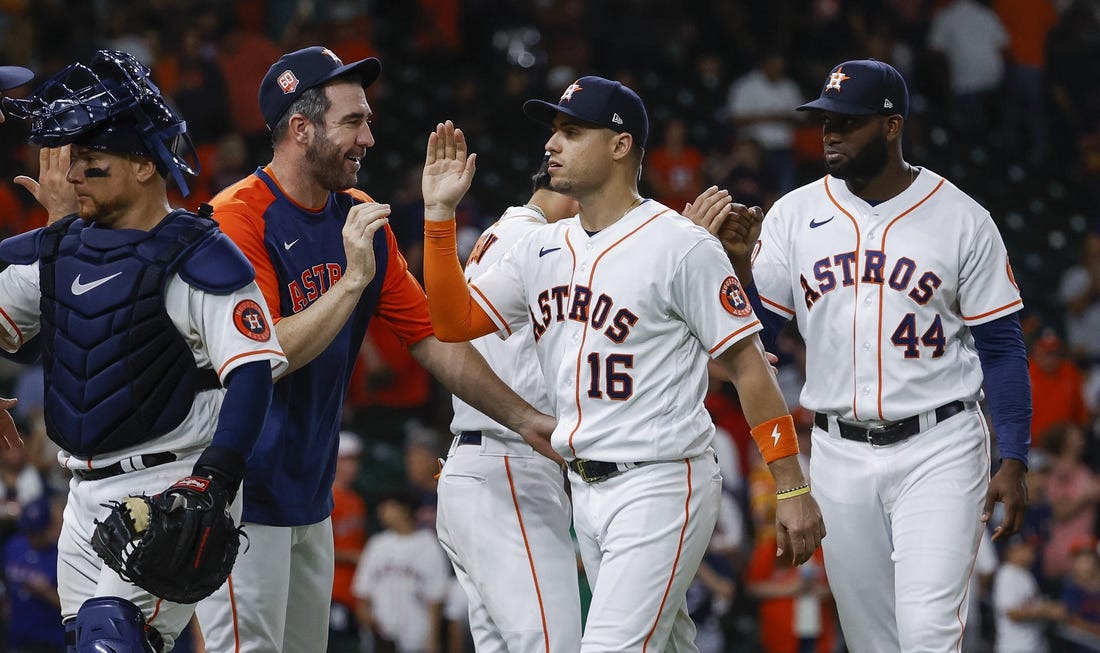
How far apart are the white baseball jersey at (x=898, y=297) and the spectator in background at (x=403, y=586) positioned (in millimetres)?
4730

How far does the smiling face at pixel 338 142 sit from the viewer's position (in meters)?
5.18

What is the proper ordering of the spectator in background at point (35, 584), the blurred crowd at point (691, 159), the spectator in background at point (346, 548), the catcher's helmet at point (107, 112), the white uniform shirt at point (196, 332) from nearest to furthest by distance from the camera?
1. the white uniform shirt at point (196, 332)
2. the catcher's helmet at point (107, 112)
3. the spectator in background at point (35, 584)
4. the blurred crowd at point (691, 159)
5. the spectator in background at point (346, 548)

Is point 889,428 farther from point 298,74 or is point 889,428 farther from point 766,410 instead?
point 298,74

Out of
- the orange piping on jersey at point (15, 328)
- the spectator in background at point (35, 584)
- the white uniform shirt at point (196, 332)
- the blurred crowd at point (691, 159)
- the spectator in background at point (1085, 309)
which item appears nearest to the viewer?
the white uniform shirt at point (196, 332)

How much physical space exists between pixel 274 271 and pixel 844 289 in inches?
76.7

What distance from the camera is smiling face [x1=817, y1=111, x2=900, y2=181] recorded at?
5.43m

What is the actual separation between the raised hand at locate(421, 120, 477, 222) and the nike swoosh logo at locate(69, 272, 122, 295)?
3.63 feet

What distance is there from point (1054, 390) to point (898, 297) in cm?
701

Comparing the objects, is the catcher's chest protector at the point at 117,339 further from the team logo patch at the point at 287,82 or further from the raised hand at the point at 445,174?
the team logo patch at the point at 287,82

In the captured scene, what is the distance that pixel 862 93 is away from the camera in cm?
542

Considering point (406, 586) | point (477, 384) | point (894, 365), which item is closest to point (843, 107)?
point (894, 365)

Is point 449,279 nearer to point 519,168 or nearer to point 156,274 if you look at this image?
point 156,274

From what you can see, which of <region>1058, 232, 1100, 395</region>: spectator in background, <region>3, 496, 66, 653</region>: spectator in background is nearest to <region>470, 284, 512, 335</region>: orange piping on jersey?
<region>3, 496, 66, 653</region>: spectator in background

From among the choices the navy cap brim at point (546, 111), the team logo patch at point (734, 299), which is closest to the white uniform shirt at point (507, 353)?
the navy cap brim at point (546, 111)
